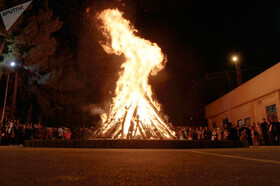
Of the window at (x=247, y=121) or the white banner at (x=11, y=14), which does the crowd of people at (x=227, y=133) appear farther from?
the white banner at (x=11, y=14)

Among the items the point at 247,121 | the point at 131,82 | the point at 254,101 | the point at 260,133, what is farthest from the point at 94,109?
the point at 260,133

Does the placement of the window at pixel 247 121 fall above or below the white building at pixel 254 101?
below

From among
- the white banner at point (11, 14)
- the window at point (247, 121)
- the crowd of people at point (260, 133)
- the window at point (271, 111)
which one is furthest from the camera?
the window at point (247, 121)

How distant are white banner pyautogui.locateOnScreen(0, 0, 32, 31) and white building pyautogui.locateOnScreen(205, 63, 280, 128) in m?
23.8

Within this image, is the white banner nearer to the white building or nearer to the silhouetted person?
the silhouetted person

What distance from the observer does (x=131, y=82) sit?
55.0 ft

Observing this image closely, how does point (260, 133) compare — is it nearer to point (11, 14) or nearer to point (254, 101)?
point (254, 101)

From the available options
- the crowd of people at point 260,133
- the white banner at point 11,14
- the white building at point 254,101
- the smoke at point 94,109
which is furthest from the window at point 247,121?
the white banner at point 11,14

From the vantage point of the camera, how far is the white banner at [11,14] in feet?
75.0

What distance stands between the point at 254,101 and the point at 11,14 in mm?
25370

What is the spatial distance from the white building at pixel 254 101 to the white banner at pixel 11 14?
2385 centimetres

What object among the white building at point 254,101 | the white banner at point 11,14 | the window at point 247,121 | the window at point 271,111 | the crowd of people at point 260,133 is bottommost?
the crowd of people at point 260,133

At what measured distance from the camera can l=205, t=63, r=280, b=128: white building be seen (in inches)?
807

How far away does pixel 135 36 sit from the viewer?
17.0m
